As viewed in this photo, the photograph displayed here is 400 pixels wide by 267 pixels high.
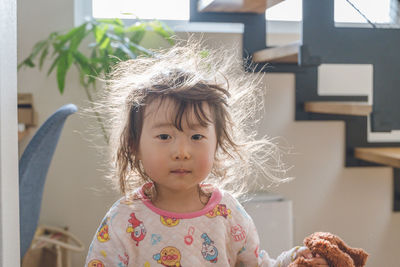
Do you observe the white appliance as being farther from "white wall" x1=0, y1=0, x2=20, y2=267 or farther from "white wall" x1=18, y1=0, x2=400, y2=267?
"white wall" x1=0, y1=0, x2=20, y2=267

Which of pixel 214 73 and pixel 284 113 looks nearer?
pixel 214 73

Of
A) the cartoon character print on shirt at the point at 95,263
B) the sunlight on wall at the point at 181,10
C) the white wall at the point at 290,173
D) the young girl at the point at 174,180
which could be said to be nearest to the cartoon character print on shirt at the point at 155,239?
the young girl at the point at 174,180

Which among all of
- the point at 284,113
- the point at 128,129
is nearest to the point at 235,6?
the point at 284,113

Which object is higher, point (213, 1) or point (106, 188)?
point (213, 1)

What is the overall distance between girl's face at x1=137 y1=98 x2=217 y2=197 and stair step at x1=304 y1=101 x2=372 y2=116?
1.00 metres

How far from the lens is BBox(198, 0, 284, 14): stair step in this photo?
2059 millimetres

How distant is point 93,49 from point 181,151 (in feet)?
4.24

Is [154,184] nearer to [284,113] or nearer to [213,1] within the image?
[213,1]

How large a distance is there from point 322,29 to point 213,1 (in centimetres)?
72

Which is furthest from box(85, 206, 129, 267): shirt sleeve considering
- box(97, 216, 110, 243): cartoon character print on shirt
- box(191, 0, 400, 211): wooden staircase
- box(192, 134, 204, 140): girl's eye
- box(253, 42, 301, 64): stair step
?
box(253, 42, 301, 64): stair step

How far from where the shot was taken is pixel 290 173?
2.42 meters

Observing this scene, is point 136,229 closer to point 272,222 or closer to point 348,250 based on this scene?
point 348,250

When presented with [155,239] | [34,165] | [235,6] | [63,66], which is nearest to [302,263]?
[155,239]

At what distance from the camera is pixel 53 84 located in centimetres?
225
